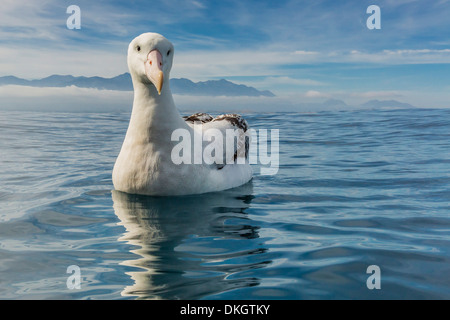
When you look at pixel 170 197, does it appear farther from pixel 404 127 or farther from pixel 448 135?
pixel 404 127

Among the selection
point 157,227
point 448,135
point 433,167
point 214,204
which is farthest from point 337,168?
point 448,135

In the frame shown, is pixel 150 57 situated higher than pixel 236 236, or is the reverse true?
pixel 150 57

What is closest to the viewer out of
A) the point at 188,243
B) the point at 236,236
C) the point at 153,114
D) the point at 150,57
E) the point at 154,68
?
the point at 188,243

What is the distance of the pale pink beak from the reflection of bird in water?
1.74 meters

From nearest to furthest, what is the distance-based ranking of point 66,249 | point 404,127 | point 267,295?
1. point 267,295
2. point 66,249
3. point 404,127

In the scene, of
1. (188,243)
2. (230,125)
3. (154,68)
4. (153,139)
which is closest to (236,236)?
(188,243)

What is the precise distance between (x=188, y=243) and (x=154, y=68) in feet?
7.73

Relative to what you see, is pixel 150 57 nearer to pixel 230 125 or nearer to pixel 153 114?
pixel 153 114

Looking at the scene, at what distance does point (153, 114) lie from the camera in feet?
19.8

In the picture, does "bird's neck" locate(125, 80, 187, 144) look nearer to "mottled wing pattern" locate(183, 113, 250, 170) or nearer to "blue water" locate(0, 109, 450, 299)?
"blue water" locate(0, 109, 450, 299)

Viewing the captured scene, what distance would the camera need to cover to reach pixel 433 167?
9359 mm

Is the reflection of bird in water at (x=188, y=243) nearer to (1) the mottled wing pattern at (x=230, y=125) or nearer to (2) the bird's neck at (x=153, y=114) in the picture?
(2) the bird's neck at (x=153, y=114)

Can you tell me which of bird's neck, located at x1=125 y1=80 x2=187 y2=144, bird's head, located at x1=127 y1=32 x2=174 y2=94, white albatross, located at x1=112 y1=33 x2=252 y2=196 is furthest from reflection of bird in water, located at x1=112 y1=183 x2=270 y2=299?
bird's head, located at x1=127 y1=32 x2=174 y2=94
